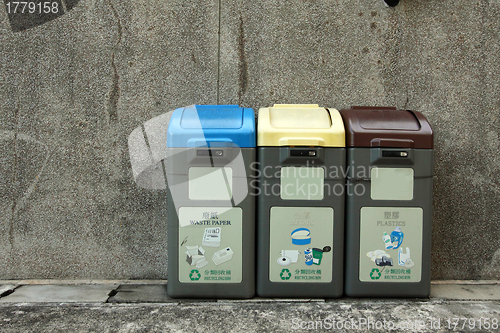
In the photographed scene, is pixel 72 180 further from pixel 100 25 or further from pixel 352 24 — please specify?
pixel 352 24

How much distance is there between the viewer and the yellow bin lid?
2141 mm

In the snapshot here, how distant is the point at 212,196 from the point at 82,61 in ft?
5.68

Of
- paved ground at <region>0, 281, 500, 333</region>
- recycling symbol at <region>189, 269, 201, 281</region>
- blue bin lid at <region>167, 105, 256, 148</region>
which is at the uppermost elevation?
blue bin lid at <region>167, 105, 256, 148</region>

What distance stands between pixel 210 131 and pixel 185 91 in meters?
0.83

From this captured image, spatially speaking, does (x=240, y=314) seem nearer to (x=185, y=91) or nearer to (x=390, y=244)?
(x=390, y=244)

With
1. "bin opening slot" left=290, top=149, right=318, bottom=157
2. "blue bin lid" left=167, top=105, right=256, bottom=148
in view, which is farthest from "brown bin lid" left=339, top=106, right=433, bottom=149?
"blue bin lid" left=167, top=105, right=256, bottom=148

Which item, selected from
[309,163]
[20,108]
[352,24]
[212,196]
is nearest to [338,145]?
[309,163]

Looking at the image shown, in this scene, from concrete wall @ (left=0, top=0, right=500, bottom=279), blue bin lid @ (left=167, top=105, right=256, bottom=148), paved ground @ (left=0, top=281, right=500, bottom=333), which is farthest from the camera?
concrete wall @ (left=0, top=0, right=500, bottom=279)

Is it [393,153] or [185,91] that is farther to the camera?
[185,91]

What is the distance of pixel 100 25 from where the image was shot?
2.78 m

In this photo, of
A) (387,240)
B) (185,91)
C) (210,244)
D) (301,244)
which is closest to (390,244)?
(387,240)

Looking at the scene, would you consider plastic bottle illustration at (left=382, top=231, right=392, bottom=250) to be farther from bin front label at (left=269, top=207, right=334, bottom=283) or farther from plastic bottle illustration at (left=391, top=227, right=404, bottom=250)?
bin front label at (left=269, top=207, right=334, bottom=283)

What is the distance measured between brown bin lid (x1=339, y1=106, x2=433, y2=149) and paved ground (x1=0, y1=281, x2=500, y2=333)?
1083mm

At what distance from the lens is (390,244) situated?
2.22 metres
